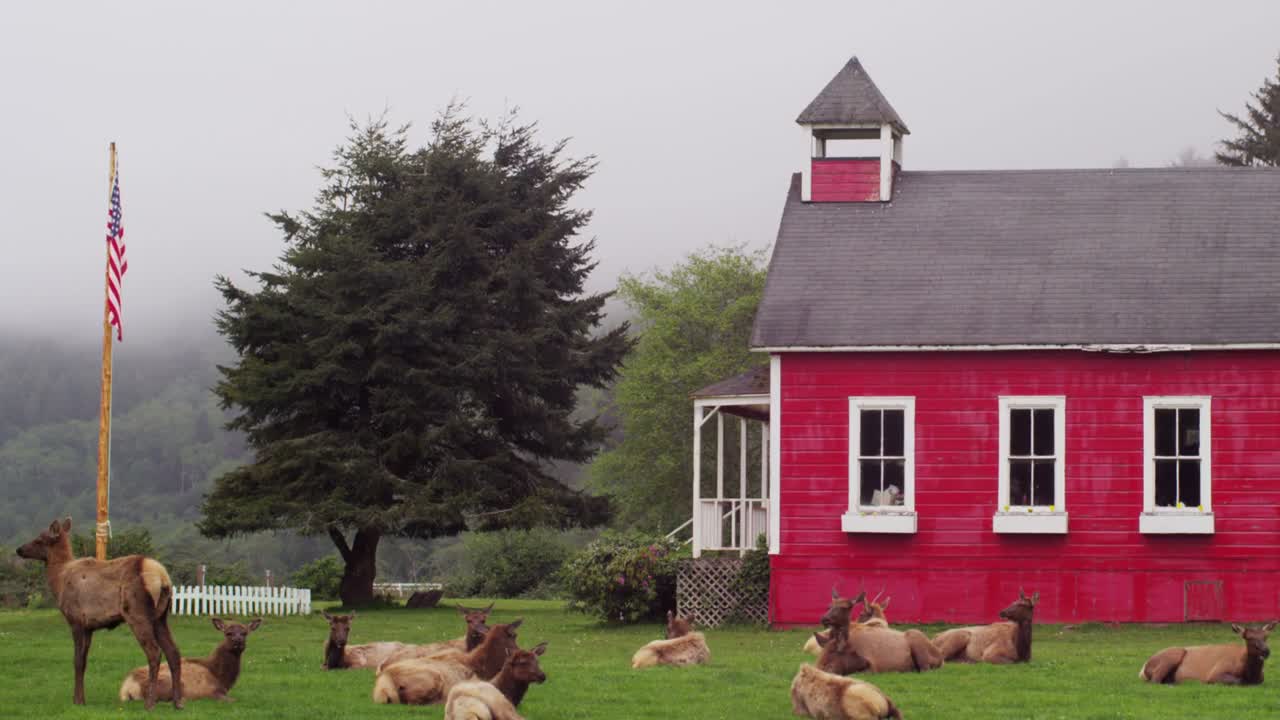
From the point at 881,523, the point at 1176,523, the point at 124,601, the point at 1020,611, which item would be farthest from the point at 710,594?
the point at 124,601

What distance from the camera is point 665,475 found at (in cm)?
6297

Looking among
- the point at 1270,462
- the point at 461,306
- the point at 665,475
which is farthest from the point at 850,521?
the point at 665,475

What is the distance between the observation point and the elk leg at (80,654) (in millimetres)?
15930

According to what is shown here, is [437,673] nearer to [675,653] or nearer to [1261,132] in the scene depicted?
[675,653]

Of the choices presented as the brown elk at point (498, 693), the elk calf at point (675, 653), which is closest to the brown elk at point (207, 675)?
the brown elk at point (498, 693)

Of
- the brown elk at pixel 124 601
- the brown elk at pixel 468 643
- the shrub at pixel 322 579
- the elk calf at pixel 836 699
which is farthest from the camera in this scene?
the shrub at pixel 322 579

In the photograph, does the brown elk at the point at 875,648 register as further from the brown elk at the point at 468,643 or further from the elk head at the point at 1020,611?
the brown elk at the point at 468,643

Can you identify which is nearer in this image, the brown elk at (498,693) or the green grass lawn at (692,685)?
the brown elk at (498,693)

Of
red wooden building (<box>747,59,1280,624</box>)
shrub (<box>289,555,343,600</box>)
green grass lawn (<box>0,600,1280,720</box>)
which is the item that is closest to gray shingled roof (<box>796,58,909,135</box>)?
red wooden building (<box>747,59,1280,624</box>)

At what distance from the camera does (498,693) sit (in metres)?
14.1

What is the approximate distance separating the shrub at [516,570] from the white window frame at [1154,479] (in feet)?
89.0

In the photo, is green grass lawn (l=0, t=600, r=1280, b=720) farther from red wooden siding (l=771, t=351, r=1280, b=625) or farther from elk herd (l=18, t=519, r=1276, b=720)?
red wooden siding (l=771, t=351, r=1280, b=625)

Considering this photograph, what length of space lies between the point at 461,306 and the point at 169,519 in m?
118

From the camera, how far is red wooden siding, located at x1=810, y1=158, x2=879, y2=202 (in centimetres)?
3142
